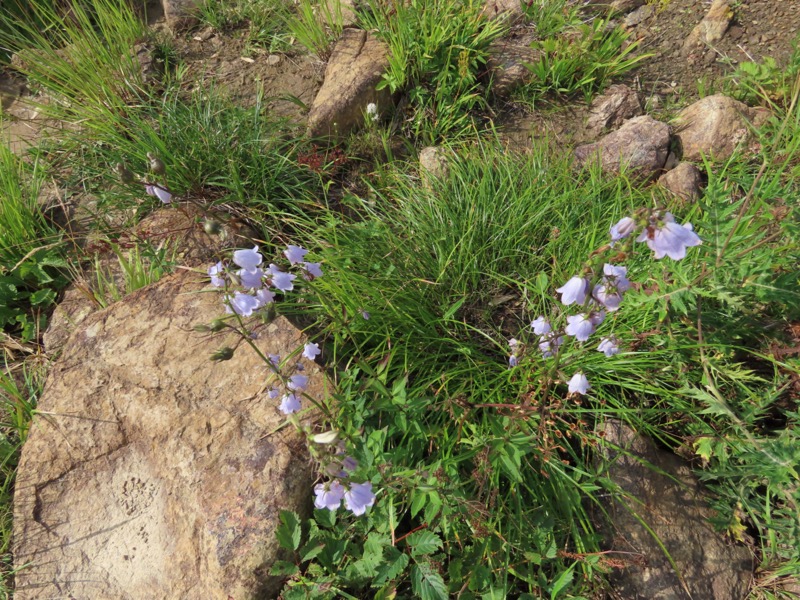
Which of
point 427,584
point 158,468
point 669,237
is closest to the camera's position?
point 669,237

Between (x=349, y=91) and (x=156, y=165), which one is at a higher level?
(x=156, y=165)

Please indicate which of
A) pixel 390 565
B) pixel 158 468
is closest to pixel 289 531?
pixel 390 565

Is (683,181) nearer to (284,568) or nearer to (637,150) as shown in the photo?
(637,150)

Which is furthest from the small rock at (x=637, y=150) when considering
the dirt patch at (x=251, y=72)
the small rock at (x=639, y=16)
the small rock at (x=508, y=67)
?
the dirt patch at (x=251, y=72)

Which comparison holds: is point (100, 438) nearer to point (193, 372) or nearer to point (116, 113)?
point (193, 372)

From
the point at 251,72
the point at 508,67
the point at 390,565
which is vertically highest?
the point at 251,72

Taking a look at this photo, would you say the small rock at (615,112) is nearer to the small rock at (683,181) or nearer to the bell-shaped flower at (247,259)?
Result: the small rock at (683,181)

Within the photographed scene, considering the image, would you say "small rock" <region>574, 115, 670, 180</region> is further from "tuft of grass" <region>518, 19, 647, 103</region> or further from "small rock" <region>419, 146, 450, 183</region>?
"small rock" <region>419, 146, 450, 183</region>
